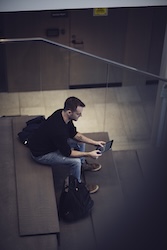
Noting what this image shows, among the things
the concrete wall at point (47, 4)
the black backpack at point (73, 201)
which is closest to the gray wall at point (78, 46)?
the concrete wall at point (47, 4)

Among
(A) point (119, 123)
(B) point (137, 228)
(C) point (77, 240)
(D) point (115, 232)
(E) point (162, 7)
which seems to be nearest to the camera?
(B) point (137, 228)

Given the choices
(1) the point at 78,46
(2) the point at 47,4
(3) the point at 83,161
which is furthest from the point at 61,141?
(1) the point at 78,46

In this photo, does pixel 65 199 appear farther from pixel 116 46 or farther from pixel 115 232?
pixel 116 46

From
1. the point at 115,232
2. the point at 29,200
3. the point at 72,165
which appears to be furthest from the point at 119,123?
the point at 115,232

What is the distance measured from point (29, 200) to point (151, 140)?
2518 millimetres

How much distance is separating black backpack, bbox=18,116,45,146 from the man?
331 millimetres

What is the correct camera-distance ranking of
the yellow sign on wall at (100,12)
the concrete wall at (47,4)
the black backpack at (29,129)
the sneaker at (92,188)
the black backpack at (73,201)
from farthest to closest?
1. the yellow sign on wall at (100,12)
2. the concrete wall at (47,4)
3. the black backpack at (29,129)
4. the sneaker at (92,188)
5. the black backpack at (73,201)

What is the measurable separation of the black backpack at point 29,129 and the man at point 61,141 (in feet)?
1.09

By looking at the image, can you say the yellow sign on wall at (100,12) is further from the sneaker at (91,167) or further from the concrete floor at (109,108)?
the sneaker at (91,167)

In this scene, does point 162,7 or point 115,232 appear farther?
point 162,7

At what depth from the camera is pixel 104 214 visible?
→ 17.2 ft

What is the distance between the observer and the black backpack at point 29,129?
564 cm

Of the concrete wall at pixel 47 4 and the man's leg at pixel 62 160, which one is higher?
the concrete wall at pixel 47 4

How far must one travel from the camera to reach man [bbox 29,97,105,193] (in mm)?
5098
